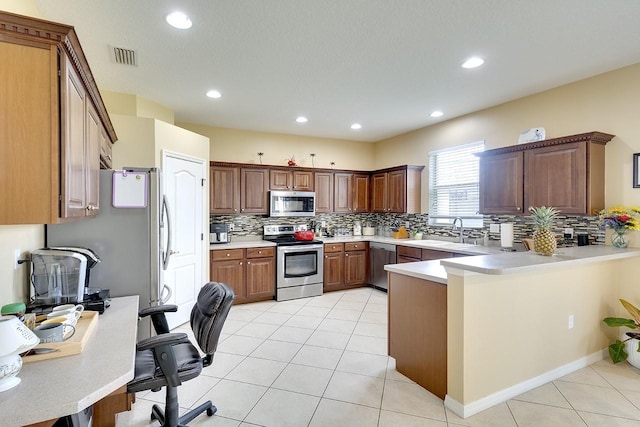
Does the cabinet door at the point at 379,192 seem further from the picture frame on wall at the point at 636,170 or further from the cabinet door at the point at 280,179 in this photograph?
the picture frame on wall at the point at 636,170

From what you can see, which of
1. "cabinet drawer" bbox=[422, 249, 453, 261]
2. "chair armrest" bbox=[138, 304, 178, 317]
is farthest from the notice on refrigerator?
"cabinet drawer" bbox=[422, 249, 453, 261]

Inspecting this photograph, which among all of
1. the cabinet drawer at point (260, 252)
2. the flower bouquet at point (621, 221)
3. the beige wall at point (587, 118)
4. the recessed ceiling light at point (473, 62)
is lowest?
the cabinet drawer at point (260, 252)

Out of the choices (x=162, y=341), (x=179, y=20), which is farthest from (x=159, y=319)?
(x=179, y=20)

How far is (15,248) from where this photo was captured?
1748 mm

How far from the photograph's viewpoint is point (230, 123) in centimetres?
513

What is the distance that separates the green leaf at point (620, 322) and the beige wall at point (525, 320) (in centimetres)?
8

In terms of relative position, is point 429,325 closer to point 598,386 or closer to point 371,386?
point 371,386

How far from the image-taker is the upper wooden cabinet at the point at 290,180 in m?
5.44

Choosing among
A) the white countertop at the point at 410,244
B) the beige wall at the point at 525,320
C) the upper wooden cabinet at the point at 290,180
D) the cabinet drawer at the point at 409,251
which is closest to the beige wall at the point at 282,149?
the upper wooden cabinet at the point at 290,180

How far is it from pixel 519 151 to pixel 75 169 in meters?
4.09

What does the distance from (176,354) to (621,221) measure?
12.6ft

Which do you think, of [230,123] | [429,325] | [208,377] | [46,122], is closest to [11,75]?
[46,122]

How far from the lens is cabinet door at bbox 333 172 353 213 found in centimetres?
598

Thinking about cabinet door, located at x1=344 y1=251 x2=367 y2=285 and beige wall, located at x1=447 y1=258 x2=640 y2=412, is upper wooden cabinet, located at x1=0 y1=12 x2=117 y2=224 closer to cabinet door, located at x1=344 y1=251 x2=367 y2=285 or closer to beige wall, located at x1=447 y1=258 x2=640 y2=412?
beige wall, located at x1=447 y1=258 x2=640 y2=412
